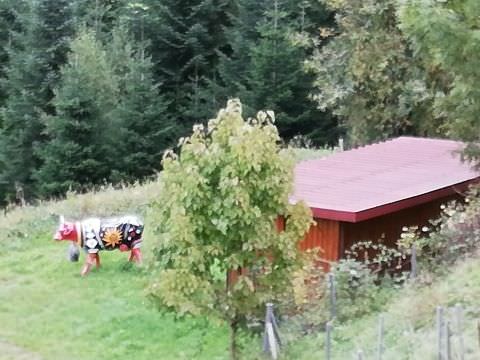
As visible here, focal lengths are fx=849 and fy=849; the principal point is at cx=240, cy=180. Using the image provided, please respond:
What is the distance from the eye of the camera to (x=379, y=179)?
595 inches

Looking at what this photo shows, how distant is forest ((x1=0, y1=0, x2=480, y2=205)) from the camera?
1023 inches

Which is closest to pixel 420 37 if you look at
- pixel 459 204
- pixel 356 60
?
pixel 459 204

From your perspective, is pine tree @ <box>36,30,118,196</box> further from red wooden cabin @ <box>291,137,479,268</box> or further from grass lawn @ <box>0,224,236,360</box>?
red wooden cabin @ <box>291,137,479,268</box>

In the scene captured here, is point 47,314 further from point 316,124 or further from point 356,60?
point 316,124

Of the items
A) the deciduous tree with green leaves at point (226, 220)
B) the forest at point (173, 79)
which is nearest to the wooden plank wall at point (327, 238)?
the deciduous tree with green leaves at point (226, 220)

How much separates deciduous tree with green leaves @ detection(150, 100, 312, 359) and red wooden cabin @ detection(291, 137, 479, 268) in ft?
8.92

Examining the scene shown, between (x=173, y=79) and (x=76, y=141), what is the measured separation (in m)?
6.63

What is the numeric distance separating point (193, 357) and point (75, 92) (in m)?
18.2

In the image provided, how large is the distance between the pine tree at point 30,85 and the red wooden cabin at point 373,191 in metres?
18.1

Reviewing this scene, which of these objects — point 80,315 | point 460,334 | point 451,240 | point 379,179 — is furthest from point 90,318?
point 460,334

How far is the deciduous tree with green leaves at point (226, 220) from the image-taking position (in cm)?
964

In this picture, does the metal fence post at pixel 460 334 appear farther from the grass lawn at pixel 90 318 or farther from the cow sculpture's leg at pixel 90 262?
the cow sculpture's leg at pixel 90 262

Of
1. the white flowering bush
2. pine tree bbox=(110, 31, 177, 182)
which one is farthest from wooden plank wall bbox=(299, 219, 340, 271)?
pine tree bbox=(110, 31, 177, 182)

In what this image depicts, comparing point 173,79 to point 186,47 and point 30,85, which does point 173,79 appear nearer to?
point 186,47
